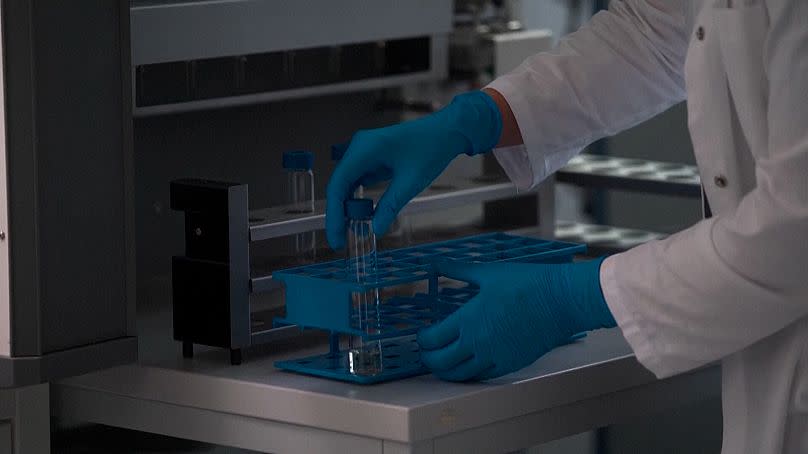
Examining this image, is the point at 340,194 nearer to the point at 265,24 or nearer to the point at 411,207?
the point at 411,207

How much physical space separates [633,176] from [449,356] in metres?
0.94

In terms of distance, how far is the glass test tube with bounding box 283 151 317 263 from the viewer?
1812 millimetres

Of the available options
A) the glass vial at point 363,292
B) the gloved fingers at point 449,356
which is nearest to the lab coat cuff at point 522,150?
the glass vial at point 363,292

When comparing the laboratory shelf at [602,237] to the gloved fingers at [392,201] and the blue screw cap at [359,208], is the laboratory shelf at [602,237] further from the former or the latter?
the blue screw cap at [359,208]

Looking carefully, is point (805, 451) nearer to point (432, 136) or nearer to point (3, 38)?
point (432, 136)

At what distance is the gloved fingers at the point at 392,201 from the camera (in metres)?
Answer: 1.67

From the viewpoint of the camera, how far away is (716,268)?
1463 millimetres

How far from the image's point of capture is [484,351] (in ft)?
5.14

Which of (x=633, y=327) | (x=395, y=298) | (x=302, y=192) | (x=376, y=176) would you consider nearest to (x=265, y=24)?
(x=302, y=192)

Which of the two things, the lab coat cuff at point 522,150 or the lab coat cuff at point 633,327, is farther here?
the lab coat cuff at point 522,150

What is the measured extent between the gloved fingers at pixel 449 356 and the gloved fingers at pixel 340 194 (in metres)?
0.18

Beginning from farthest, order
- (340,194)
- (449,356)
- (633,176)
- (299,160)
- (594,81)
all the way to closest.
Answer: (633,176)
(594,81)
(299,160)
(340,194)
(449,356)

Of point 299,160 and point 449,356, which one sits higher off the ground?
point 299,160

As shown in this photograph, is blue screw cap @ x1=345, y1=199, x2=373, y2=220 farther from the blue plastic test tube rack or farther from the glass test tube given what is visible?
the glass test tube
